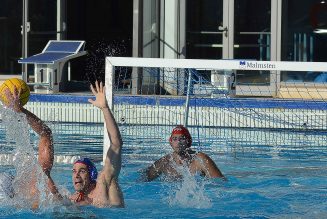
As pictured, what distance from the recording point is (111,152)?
6.40 meters

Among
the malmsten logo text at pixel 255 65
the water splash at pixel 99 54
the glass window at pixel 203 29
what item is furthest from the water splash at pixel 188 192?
the water splash at pixel 99 54

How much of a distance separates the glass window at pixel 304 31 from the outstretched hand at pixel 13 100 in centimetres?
973

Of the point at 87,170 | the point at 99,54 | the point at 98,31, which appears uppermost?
the point at 98,31

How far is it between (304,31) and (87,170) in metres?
9.92

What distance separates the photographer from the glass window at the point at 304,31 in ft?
51.4

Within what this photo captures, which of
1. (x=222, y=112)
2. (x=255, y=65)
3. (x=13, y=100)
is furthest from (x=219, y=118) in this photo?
(x=13, y=100)

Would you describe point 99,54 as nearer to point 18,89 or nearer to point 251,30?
point 251,30

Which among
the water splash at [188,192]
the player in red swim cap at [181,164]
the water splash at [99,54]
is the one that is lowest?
the water splash at [188,192]

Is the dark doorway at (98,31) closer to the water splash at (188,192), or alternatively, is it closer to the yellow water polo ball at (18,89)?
the water splash at (188,192)

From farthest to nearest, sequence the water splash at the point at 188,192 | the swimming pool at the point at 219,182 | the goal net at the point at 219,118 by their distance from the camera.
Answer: the goal net at the point at 219,118 → the water splash at the point at 188,192 → the swimming pool at the point at 219,182

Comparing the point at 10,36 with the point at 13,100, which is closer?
the point at 13,100

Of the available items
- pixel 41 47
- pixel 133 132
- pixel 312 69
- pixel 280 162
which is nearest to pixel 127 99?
pixel 133 132

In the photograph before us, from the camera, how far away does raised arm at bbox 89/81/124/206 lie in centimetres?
621

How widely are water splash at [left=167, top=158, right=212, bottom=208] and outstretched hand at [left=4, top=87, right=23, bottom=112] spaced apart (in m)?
2.02
